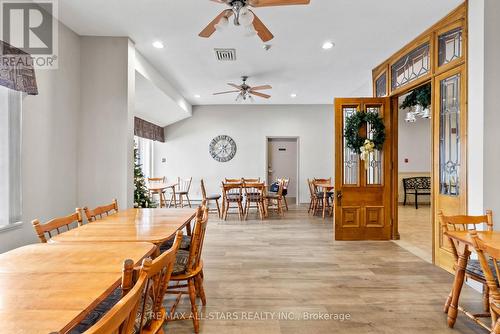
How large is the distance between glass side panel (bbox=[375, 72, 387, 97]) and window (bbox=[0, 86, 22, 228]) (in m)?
5.02

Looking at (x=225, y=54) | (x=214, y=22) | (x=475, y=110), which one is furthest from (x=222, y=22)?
(x=475, y=110)

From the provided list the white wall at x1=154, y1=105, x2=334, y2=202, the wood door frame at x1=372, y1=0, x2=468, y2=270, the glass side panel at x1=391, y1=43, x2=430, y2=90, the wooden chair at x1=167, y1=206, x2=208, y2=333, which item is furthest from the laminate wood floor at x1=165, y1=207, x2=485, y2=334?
the white wall at x1=154, y1=105, x2=334, y2=202

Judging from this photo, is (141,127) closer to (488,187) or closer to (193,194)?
(193,194)

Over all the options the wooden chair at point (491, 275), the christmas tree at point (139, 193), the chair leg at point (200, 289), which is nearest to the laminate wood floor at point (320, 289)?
the chair leg at point (200, 289)

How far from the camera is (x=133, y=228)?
2035mm

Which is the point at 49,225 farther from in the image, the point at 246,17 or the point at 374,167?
the point at 374,167

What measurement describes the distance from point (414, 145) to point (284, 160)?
13.2 ft

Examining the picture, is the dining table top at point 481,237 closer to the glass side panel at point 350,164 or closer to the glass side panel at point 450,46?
the glass side panel at point 450,46

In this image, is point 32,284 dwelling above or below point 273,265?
→ above

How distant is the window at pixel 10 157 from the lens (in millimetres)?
2588

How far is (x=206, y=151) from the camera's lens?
820cm

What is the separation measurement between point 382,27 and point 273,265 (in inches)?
129

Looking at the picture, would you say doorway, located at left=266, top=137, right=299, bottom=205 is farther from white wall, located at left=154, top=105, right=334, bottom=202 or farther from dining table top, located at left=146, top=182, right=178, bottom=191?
dining table top, located at left=146, top=182, right=178, bottom=191

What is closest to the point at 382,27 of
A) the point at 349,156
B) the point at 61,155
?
the point at 349,156
